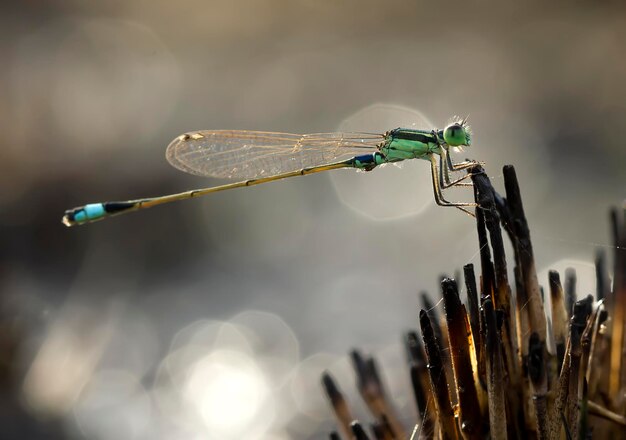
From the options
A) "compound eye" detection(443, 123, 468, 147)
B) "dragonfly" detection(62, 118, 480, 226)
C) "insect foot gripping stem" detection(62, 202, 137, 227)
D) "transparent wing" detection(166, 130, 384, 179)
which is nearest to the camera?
"compound eye" detection(443, 123, 468, 147)

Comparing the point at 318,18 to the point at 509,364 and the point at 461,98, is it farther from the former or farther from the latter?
the point at 509,364

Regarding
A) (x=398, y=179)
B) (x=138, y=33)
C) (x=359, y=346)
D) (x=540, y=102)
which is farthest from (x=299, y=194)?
(x=138, y=33)

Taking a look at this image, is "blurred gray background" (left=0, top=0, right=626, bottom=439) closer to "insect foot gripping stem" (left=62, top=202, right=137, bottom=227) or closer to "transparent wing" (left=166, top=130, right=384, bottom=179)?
"transparent wing" (left=166, top=130, right=384, bottom=179)

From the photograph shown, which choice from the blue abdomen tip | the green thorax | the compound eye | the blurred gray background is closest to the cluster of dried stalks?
the compound eye

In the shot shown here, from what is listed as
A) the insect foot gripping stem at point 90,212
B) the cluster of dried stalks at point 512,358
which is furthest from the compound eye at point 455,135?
the insect foot gripping stem at point 90,212

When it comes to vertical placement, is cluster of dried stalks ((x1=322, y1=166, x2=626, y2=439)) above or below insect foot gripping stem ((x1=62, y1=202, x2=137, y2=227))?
below

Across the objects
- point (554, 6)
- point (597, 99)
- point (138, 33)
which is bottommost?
point (597, 99)

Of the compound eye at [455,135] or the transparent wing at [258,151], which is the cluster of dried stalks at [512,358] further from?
the transparent wing at [258,151]
